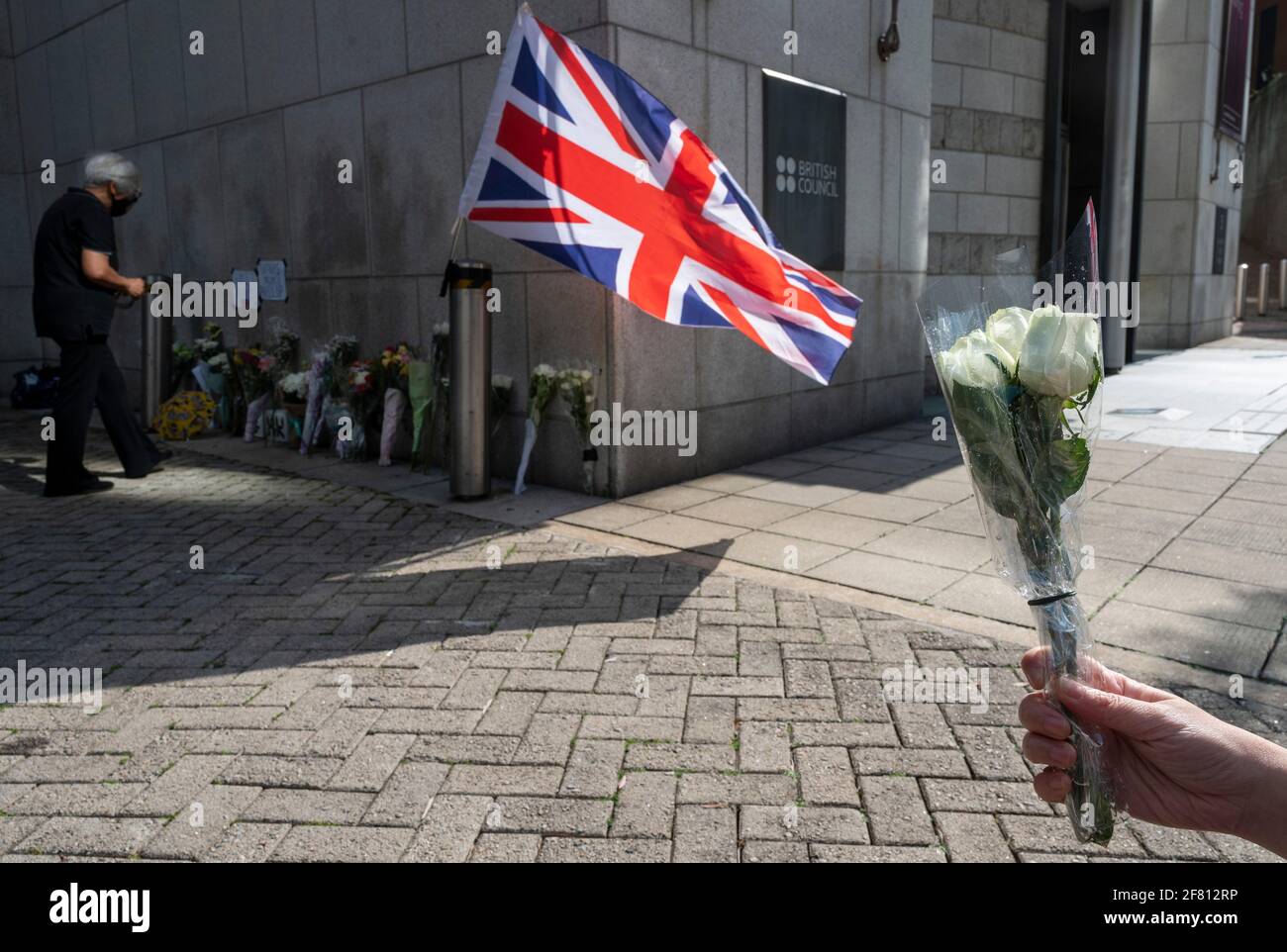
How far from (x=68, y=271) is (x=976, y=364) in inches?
293

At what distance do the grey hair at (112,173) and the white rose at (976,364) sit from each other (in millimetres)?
7461

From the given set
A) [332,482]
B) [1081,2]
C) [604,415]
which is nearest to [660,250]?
[604,415]

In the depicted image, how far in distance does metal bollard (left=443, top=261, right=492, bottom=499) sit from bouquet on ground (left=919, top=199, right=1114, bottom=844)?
17.5ft

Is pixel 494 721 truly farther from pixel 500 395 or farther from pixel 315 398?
pixel 315 398

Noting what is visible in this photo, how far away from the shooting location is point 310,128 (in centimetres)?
898

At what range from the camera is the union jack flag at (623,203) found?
17.7 ft

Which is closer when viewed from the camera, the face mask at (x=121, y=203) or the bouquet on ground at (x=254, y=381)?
the face mask at (x=121, y=203)

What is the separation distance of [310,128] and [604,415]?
4296 mm

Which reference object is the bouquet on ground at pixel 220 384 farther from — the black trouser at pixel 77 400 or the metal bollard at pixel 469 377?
the metal bollard at pixel 469 377

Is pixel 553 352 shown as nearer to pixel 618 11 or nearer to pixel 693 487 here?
pixel 693 487

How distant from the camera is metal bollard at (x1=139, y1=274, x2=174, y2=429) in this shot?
10.3 meters

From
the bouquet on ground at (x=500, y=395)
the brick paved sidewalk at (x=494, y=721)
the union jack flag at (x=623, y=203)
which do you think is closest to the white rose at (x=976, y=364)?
the brick paved sidewalk at (x=494, y=721)

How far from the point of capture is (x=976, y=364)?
1.65 metres

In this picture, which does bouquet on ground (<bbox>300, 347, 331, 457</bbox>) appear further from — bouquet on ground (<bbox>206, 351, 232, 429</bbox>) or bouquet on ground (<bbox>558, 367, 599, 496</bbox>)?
bouquet on ground (<bbox>558, 367, 599, 496</bbox>)
